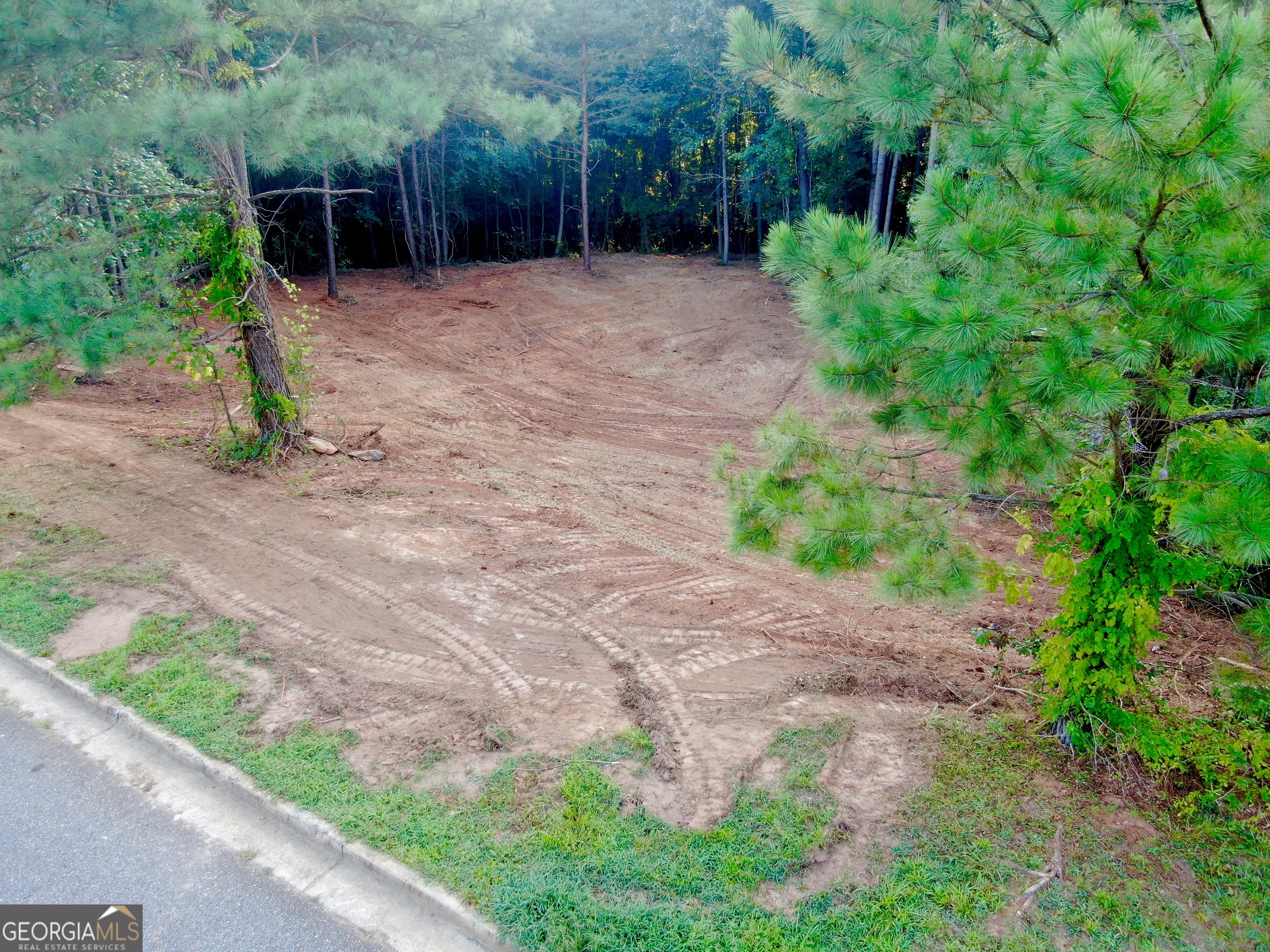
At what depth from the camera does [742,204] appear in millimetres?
21969

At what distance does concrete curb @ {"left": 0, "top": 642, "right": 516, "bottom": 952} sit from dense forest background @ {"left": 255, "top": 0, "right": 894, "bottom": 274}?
12764 mm

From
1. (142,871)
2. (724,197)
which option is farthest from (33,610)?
(724,197)

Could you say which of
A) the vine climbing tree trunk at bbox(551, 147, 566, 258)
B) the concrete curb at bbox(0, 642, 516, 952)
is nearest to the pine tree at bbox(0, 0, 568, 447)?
the concrete curb at bbox(0, 642, 516, 952)

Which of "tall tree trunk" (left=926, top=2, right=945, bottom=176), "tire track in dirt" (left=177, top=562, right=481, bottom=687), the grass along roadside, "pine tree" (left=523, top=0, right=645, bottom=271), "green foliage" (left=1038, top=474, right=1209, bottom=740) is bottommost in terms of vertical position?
"tire track in dirt" (left=177, top=562, right=481, bottom=687)

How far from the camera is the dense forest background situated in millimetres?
18031

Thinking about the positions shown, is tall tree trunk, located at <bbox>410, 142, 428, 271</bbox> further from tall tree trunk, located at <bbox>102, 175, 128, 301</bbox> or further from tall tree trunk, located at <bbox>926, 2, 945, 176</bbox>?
tall tree trunk, located at <bbox>926, 2, 945, 176</bbox>

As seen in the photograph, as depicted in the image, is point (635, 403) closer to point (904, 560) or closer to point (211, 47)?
point (211, 47)

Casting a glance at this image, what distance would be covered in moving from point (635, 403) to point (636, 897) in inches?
351

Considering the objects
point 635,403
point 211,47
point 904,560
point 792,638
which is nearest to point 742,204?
point 635,403

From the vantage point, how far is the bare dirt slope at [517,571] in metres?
4.28

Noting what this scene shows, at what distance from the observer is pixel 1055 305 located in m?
2.75

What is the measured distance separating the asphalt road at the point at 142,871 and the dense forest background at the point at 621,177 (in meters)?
13.5

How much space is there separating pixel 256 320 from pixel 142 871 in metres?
5.79

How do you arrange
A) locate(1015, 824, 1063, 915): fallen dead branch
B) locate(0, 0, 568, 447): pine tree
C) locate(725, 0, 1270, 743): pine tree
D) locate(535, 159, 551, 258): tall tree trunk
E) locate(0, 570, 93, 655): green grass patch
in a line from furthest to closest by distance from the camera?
1. locate(535, 159, 551, 258): tall tree trunk
2. locate(0, 0, 568, 447): pine tree
3. locate(0, 570, 93, 655): green grass patch
4. locate(1015, 824, 1063, 915): fallen dead branch
5. locate(725, 0, 1270, 743): pine tree
